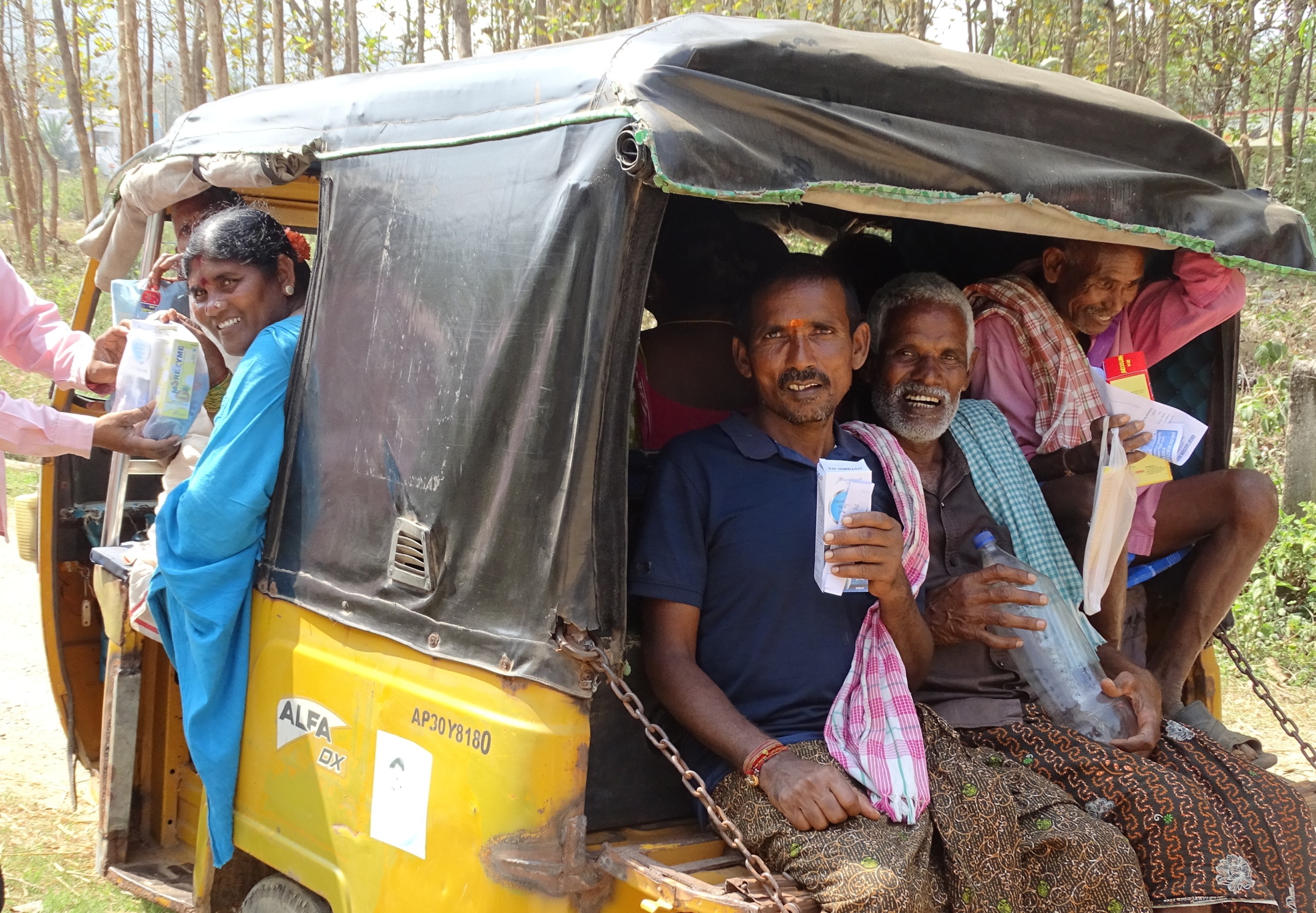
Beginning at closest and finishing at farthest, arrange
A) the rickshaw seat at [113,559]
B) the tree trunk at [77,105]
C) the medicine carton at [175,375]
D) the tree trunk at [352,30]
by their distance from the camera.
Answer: the medicine carton at [175,375] < the rickshaw seat at [113,559] < the tree trunk at [352,30] < the tree trunk at [77,105]

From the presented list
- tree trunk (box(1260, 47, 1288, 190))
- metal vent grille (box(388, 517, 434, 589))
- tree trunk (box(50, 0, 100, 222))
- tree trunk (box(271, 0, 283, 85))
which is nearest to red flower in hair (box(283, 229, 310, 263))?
metal vent grille (box(388, 517, 434, 589))

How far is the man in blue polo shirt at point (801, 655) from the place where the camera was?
2.26 meters

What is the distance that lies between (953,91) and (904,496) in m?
0.96

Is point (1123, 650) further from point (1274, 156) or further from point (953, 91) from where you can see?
point (1274, 156)

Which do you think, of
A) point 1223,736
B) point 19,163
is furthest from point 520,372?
point 19,163

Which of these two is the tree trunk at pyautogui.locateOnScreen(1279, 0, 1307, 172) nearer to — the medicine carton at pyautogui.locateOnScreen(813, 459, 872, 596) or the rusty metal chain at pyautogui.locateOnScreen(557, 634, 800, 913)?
the medicine carton at pyautogui.locateOnScreen(813, 459, 872, 596)

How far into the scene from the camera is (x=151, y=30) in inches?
658

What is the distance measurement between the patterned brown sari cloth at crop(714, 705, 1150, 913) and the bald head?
1454 millimetres

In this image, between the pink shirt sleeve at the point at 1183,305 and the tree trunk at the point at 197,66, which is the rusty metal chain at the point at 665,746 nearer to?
Result: the pink shirt sleeve at the point at 1183,305

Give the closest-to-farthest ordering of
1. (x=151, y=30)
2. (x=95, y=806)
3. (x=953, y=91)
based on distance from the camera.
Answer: (x=953, y=91) → (x=95, y=806) → (x=151, y=30)

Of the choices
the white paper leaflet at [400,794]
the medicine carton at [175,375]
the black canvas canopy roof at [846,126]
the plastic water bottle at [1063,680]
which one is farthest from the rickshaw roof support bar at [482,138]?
the plastic water bottle at [1063,680]

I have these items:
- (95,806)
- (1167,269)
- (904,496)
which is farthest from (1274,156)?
(95,806)

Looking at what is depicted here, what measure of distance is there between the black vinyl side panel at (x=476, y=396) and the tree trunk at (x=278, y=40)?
1092 cm

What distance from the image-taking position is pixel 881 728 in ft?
7.97
